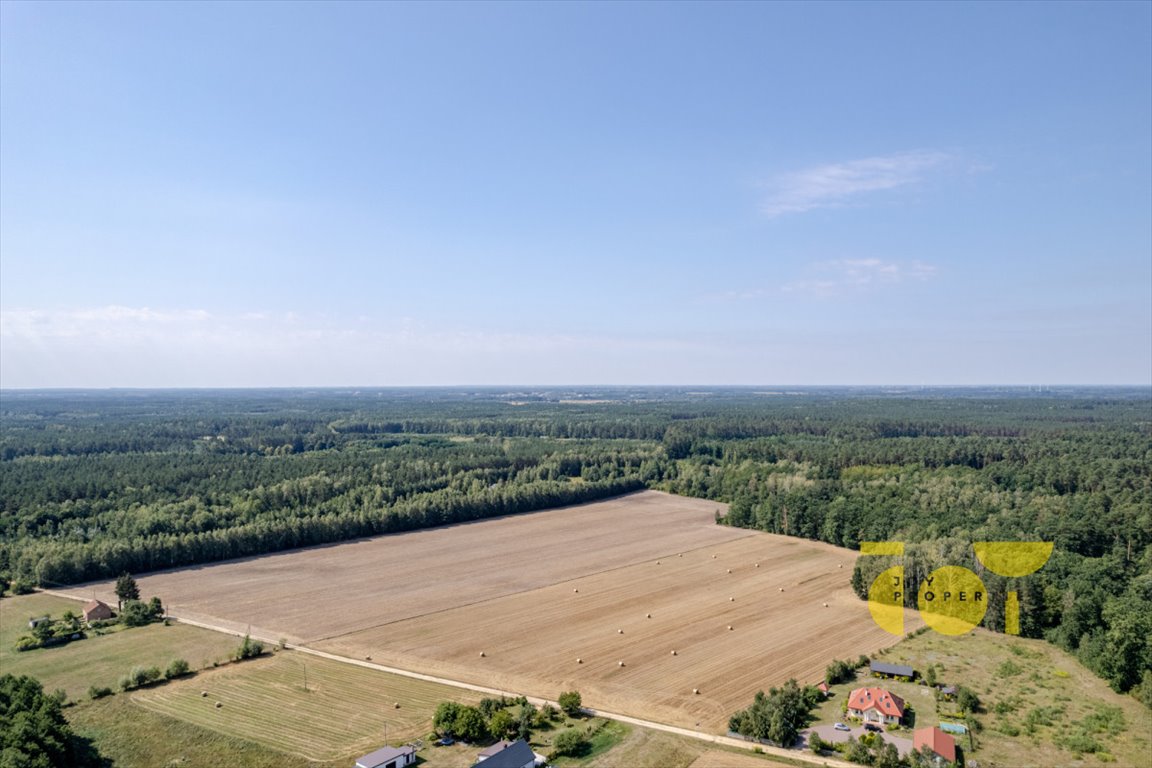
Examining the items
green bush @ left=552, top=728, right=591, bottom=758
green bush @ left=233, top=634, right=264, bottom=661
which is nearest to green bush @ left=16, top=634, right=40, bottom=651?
green bush @ left=233, top=634, right=264, bottom=661

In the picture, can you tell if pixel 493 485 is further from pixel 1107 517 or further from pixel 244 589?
pixel 1107 517

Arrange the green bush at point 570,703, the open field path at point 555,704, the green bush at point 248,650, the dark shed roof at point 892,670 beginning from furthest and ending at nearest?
the green bush at point 248,650, the dark shed roof at point 892,670, the green bush at point 570,703, the open field path at point 555,704

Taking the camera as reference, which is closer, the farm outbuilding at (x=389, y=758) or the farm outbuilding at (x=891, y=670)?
the farm outbuilding at (x=389, y=758)

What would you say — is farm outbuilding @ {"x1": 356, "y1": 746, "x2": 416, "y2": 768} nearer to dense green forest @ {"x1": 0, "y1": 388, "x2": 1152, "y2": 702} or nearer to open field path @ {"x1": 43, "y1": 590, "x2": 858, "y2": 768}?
open field path @ {"x1": 43, "y1": 590, "x2": 858, "y2": 768}

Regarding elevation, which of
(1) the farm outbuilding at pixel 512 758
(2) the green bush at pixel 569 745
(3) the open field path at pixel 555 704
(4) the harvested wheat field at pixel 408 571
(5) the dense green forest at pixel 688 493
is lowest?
(4) the harvested wheat field at pixel 408 571

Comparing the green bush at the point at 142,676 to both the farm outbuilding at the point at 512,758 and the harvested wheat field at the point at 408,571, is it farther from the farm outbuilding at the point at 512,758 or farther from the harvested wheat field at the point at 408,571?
the farm outbuilding at the point at 512,758

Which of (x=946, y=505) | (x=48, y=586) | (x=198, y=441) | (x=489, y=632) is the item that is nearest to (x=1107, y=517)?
(x=946, y=505)

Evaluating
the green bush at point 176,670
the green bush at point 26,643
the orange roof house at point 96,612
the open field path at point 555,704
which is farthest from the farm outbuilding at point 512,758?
the orange roof house at point 96,612
